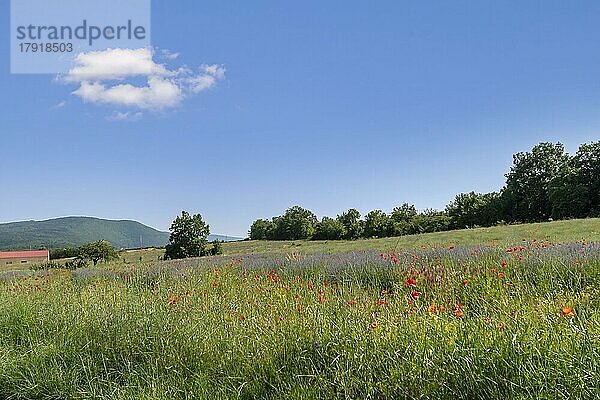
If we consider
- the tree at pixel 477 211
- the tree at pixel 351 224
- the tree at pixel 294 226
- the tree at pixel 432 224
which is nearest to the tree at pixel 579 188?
the tree at pixel 477 211

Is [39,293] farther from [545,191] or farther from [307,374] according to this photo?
[545,191]

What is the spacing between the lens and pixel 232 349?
371 centimetres

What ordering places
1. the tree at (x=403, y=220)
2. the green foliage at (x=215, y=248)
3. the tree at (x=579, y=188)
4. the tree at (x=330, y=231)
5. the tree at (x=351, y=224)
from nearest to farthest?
1. the tree at (x=579, y=188)
2. the green foliage at (x=215, y=248)
3. the tree at (x=403, y=220)
4. the tree at (x=351, y=224)
5. the tree at (x=330, y=231)

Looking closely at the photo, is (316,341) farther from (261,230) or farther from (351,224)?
(261,230)

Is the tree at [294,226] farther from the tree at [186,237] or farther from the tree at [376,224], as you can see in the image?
the tree at [186,237]

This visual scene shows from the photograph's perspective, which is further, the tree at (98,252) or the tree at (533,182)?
the tree at (533,182)

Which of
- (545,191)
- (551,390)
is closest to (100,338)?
(551,390)

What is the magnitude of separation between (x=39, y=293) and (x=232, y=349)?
15.0ft

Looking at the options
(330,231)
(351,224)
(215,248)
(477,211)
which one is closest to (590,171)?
(477,211)

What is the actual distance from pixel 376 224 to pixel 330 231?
7.40 m

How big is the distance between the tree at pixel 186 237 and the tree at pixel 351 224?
19.9 meters

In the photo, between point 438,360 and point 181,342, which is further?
point 181,342

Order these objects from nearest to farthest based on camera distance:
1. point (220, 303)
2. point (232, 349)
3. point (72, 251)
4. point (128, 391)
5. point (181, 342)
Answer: point (128, 391) → point (232, 349) → point (181, 342) → point (220, 303) → point (72, 251)

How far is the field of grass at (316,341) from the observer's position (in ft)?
8.46
